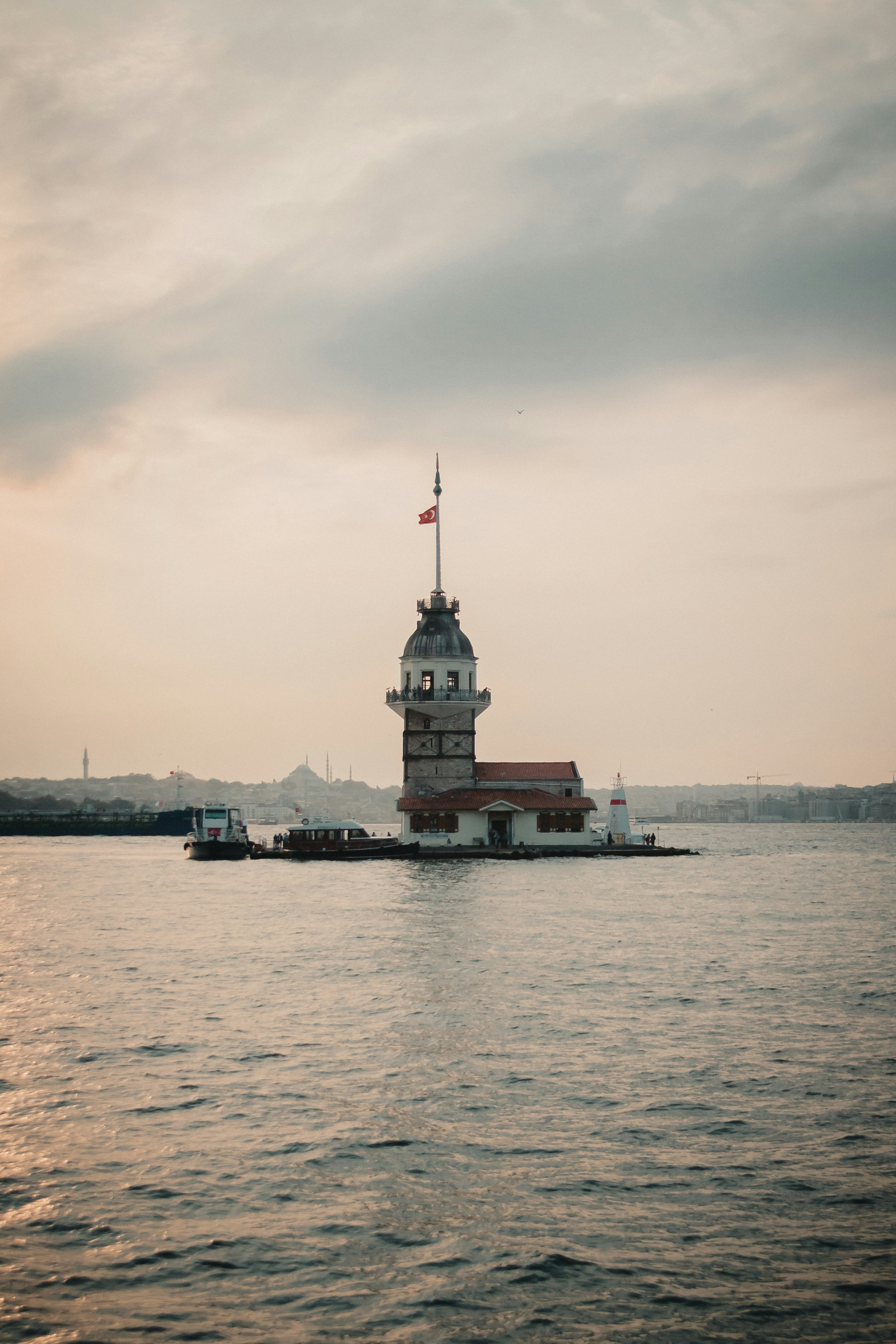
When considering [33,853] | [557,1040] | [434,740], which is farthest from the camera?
[33,853]

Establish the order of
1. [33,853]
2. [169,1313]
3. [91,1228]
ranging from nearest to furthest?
[169,1313], [91,1228], [33,853]

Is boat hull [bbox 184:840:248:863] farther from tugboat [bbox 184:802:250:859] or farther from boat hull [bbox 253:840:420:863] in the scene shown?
boat hull [bbox 253:840:420:863]

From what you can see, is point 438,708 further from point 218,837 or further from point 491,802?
point 218,837

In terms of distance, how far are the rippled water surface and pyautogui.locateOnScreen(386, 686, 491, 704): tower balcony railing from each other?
50.5 metres

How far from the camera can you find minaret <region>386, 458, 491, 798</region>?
84688 mm

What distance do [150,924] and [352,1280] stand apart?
32275mm

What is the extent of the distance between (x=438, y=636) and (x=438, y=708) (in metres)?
5.71

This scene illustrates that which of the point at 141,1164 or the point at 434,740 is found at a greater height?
the point at 434,740

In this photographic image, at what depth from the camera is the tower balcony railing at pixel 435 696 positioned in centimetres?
8475

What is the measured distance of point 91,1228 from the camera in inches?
485

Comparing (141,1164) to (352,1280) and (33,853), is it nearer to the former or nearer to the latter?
(352,1280)

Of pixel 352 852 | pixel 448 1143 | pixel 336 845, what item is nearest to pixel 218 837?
pixel 336 845

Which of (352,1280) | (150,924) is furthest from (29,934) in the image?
(352,1280)

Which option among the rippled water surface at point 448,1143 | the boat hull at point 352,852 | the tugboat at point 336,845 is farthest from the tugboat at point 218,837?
the rippled water surface at point 448,1143
